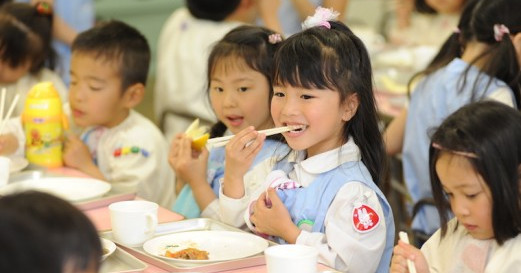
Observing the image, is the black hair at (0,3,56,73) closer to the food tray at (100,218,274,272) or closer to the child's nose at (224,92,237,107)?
the child's nose at (224,92,237,107)

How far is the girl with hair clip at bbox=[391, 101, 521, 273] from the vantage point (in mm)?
1949

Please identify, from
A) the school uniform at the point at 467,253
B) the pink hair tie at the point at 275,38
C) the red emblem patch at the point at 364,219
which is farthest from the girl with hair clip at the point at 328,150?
the pink hair tie at the point at 275,38

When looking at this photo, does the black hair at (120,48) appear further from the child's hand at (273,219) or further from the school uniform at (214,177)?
the child's hand at (273,219)

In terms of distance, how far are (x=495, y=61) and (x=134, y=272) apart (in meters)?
1.47

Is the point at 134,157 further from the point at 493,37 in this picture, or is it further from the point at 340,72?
the point at 493,37

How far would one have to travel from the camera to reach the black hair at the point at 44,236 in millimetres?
1059

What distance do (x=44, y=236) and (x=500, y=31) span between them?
1.95 meters

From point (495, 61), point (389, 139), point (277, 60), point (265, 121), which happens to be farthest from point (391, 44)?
point (277, 60)

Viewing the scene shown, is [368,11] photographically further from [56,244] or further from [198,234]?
[56,244]

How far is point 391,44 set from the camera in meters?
4.93

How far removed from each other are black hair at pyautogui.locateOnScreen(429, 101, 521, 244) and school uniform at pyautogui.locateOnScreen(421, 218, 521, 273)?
3 cm

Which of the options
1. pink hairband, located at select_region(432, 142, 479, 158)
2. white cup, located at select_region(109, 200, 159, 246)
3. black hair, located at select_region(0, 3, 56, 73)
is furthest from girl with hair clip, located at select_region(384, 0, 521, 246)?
black hair, located at select_region(0, 3, 56, 73)

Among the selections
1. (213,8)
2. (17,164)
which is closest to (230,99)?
(17,164)

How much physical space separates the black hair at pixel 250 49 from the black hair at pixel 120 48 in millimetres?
505
